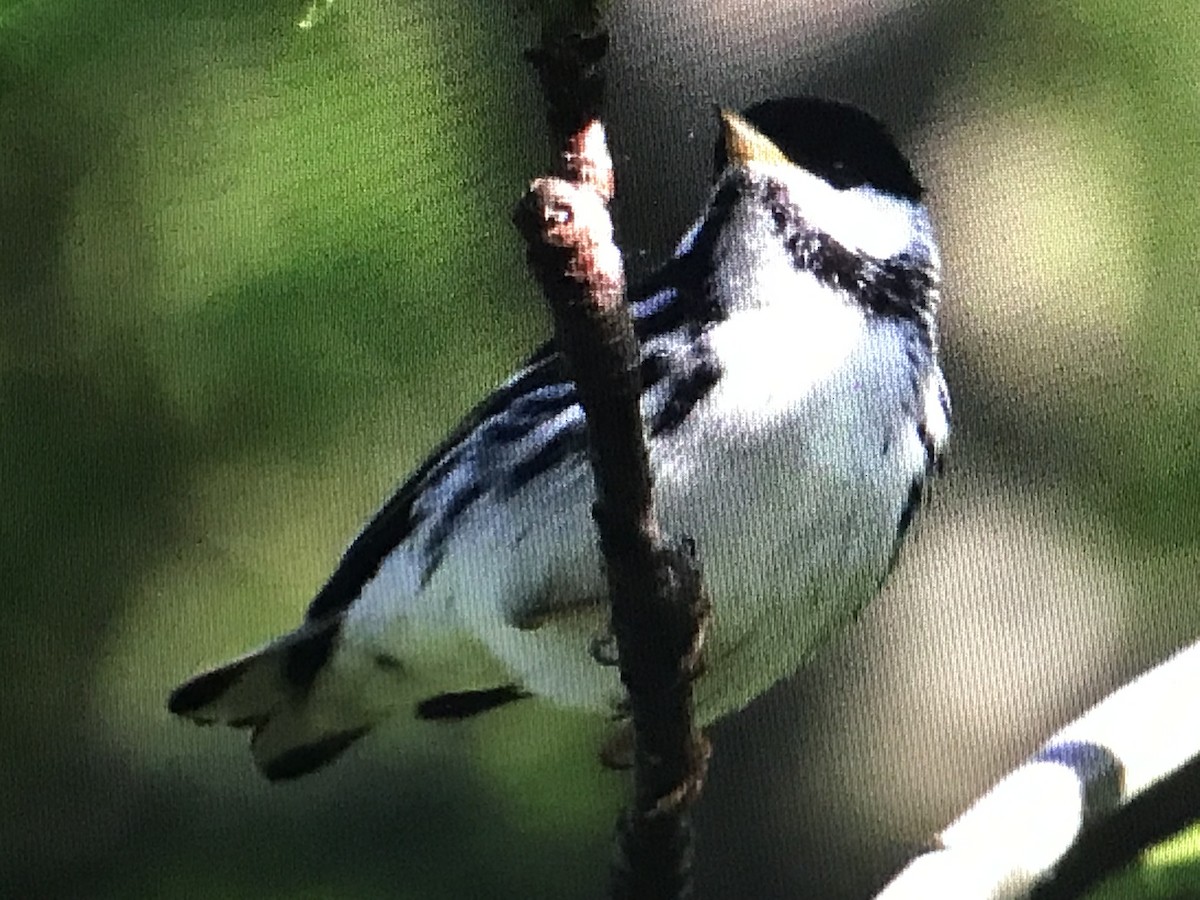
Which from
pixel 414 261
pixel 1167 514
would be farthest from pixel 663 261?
pixel 1167 514

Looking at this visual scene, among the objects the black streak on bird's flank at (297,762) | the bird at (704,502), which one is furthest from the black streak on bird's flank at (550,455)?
the black streak on bird's flank at (297,762)

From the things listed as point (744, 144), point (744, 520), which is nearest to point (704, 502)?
point (744, 520)

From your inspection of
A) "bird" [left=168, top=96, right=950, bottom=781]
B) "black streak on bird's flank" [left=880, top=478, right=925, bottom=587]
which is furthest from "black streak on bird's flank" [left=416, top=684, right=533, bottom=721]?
"black streak on bird's flank" [left=880, top=478, right=925, bottom=587]

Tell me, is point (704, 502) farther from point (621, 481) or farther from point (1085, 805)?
point (1085, 805)

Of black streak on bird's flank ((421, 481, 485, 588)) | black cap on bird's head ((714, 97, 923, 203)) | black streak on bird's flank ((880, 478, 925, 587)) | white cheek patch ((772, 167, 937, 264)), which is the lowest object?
black streak on bird's flank ((880, 478, 925, 587))

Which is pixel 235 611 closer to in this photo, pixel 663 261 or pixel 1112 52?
pixel 663 261

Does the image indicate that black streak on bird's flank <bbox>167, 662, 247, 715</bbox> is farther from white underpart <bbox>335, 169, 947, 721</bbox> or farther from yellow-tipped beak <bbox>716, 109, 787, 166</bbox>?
yellow-tipped beak <bbox>716, 109, 787, 166</bbox>

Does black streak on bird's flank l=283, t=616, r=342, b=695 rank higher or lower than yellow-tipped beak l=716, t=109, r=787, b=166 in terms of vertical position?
lower

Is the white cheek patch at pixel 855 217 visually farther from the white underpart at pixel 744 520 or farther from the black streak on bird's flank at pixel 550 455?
the black streak on bird's flank at pixel 550 455
